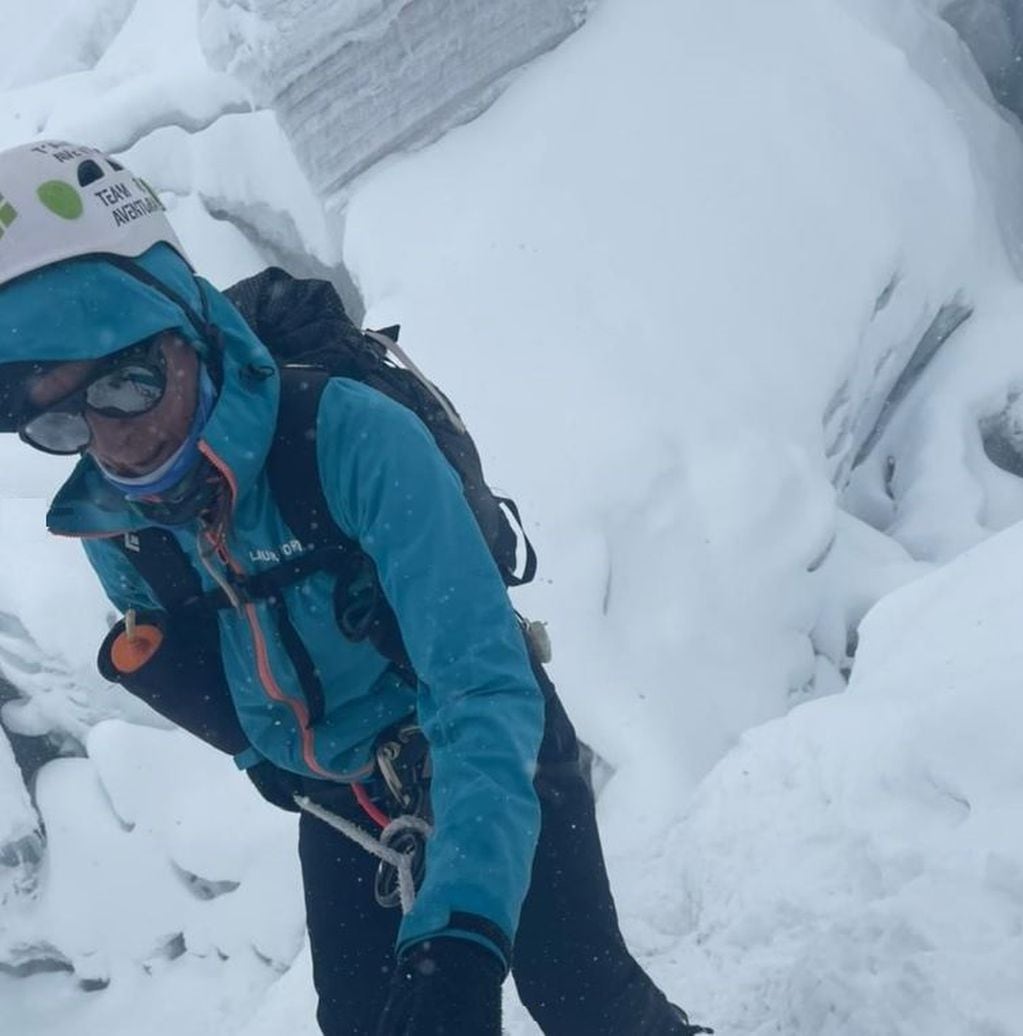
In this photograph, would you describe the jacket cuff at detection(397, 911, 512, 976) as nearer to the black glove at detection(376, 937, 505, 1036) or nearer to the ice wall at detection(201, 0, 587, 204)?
the black glove at detection(376, 937, 505, 1036)

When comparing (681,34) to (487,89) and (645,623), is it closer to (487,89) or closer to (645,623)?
(487,89)

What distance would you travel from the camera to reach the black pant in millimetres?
2170

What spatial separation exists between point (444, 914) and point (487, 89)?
8116 mm

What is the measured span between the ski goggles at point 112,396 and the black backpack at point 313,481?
0.22 m

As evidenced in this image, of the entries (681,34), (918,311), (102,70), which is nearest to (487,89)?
(681,34)

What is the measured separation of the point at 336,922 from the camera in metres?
2.23

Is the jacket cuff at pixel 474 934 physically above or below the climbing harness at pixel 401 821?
above

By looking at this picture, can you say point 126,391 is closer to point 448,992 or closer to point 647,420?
point 448,992

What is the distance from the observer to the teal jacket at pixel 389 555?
155 centimetres

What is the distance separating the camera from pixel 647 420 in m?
6.62

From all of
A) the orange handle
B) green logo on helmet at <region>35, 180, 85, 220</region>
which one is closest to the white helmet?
green logo on helmet at <region>35, 180, 85, 220</region>

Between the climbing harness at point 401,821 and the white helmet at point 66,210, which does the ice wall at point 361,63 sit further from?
the climbing harness at point 401,821

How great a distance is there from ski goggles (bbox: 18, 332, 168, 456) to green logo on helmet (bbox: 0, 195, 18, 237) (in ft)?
0.81

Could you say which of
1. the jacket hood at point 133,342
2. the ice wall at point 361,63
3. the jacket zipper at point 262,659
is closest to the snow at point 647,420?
the ice wall at point 361,63
